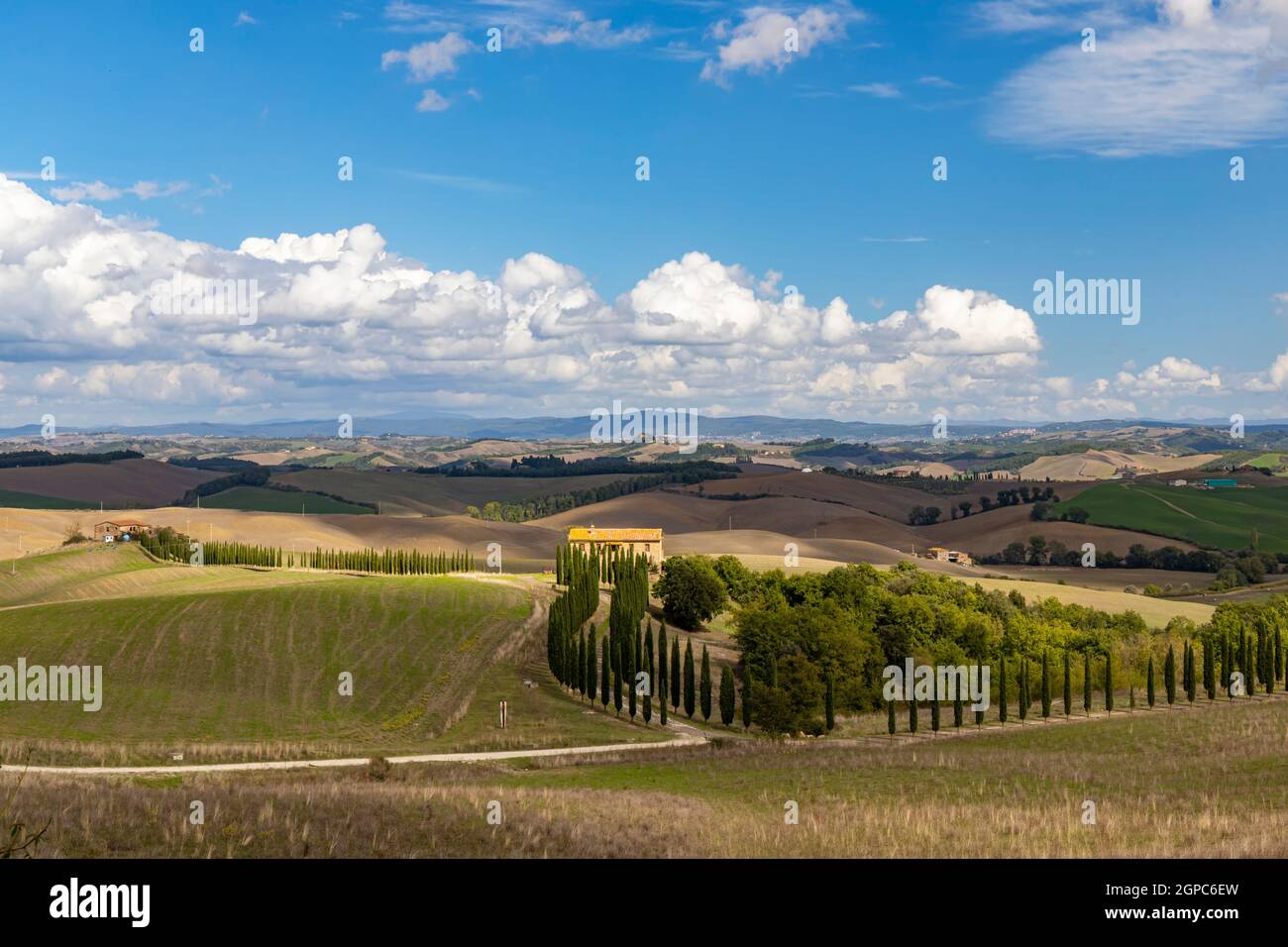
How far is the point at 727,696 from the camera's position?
2763 inches

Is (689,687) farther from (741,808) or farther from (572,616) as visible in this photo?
(741,808)

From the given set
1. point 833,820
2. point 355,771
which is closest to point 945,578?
point 355,771

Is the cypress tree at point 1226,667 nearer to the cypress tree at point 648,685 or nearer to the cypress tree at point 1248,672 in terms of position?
the cypress tree at point 1248,672

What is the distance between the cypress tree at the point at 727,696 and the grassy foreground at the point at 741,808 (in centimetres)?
1882

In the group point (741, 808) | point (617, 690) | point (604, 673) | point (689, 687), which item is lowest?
point (689, 687)

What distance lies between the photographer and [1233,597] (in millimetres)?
150250

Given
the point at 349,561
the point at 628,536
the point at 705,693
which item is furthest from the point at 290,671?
the point at 628,536

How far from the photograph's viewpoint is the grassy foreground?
2012cm

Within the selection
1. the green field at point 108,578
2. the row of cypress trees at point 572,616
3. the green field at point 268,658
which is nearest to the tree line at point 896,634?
the row of cypress trees at point 572,616

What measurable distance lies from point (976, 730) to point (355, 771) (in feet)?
124

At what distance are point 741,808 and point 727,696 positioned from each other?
38.7 metres

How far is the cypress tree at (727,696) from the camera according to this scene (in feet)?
230

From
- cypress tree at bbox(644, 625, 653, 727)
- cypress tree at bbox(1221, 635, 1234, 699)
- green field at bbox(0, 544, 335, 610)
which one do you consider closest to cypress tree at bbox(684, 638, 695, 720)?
cypress tree at bbox(644, 625, 653, 727)
